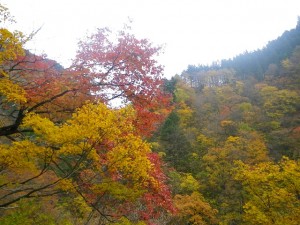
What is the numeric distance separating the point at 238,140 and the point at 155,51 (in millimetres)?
20289

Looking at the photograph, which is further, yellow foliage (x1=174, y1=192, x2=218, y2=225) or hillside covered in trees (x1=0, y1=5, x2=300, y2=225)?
yellow foliage (x1=174, y1=192, x2=218, y2=225)

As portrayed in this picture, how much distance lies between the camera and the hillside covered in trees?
5.12 m

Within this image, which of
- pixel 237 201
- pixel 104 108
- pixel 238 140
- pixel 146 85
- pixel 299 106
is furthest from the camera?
pixel 299 106

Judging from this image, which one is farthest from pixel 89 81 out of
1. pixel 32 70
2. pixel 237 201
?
pixel 237 201

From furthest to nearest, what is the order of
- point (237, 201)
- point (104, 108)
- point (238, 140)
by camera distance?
point (238, 140), point (237, 201), point (104, 108)

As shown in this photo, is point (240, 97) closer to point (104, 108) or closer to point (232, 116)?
point (232, 116)

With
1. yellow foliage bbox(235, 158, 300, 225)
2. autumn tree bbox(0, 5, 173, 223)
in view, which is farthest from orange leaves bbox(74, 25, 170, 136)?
yellow foliage bbox(235, 158, 300, 225)

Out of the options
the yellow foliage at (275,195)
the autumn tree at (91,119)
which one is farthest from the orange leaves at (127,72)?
the yellow foliage at (275,195)

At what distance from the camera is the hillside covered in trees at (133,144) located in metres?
5.12

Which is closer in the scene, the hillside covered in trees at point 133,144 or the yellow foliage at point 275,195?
the hillside covered in trees at point 133,144

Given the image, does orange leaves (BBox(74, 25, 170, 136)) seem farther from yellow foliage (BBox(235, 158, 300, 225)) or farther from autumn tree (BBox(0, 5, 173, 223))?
yellow foliage (BBox(235, 158, 300, 225))

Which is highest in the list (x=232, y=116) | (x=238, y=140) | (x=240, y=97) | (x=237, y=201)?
(x=240, y=97)

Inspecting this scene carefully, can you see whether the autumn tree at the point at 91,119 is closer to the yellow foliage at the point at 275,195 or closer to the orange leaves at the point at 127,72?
the orange leaves at the point at 127,72

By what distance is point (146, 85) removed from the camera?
22.6ft
